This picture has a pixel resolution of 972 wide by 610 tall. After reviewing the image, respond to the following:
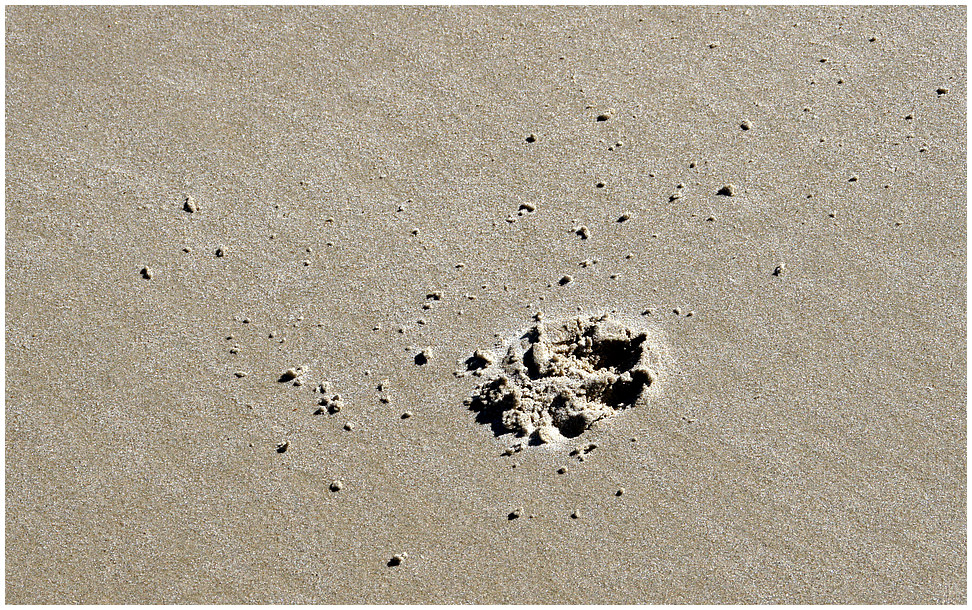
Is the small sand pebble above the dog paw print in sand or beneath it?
above

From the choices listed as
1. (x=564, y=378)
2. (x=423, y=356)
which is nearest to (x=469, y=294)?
(x=423, y=356)

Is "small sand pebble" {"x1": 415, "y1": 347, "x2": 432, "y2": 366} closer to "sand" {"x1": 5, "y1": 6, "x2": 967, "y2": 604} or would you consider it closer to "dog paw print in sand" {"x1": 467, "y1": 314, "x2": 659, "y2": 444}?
"sand" {"x1": 5, "y1": 6, "x2": 967, "y2": 604}

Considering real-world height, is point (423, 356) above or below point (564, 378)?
above

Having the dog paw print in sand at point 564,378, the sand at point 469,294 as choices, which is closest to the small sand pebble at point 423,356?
the sand at point 469,294

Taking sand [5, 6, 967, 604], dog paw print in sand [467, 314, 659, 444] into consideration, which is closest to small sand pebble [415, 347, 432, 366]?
sand [5, 6, 967, 604]

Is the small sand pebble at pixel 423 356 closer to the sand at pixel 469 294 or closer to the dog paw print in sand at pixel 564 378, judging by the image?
the sand at pixel 469 294

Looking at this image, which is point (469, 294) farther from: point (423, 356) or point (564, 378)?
point (564, 378)

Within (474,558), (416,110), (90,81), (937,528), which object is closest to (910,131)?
(937,528)

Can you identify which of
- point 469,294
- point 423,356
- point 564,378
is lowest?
point 564,378
